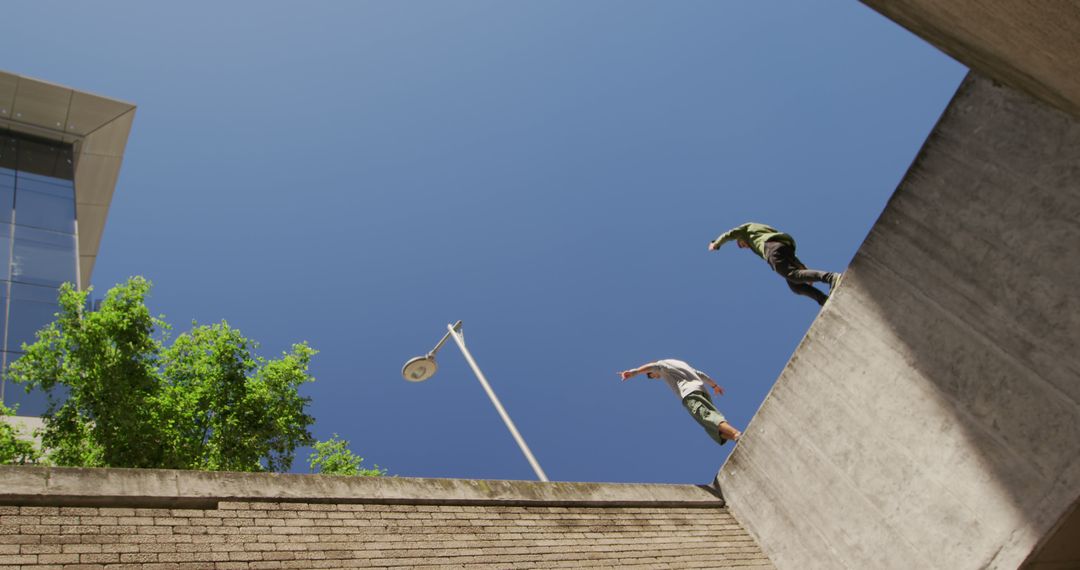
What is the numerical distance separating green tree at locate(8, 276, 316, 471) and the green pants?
30.3 ft

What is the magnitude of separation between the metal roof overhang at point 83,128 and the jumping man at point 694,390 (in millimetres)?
26666

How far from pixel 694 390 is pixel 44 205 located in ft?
85.6

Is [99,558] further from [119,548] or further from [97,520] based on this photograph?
[97,520]

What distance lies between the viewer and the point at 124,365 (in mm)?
13742

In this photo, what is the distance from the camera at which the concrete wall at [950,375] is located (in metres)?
5.66

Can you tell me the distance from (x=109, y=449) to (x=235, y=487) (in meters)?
9.35

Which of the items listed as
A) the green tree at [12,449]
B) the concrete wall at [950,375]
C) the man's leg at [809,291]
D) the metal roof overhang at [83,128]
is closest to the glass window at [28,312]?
the metal roof overhang at [83,128]

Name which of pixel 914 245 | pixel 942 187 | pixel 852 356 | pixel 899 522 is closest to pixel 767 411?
pixel 852 356

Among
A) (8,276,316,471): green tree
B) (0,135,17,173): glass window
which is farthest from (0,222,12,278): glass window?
(8,276,316,471): green tree

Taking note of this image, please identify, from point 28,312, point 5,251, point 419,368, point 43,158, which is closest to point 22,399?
point 28,312

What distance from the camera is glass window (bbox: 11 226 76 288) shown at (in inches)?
916

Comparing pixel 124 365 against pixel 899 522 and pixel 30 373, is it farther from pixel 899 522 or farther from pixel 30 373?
pixel 899 522

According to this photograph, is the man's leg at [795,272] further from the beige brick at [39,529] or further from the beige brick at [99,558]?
the beige brick at [39,529]

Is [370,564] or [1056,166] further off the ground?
[1056,166]
